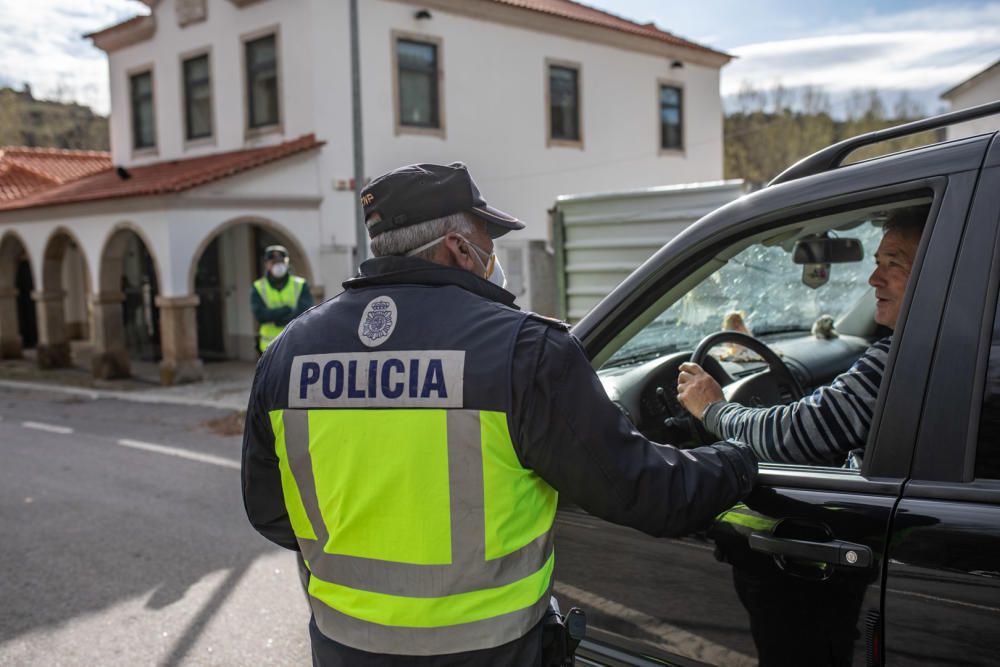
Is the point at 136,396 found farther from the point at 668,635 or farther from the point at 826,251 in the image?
the point at 668,635

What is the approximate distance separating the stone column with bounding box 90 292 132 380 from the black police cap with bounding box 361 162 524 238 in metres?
15.6

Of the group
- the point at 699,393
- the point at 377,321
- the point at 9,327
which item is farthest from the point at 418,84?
the point at 377,321

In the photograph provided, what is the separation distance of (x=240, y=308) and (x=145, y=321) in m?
2.63

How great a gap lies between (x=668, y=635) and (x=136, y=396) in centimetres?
1308

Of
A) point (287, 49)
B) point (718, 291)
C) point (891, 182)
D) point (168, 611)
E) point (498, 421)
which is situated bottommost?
point (168, 611)

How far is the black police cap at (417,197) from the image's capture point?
5.86 ft

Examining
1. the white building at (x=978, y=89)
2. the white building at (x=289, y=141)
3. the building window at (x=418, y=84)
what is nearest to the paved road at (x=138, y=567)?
the white building at (x=289, y=141)

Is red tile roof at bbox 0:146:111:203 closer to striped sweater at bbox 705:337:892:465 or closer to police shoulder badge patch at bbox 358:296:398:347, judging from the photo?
police shoulder badge patch at bbox 358:296:398:347

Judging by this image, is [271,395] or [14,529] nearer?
[271,395]

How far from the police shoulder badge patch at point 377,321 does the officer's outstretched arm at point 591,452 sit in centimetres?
25

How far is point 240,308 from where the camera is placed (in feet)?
60.3

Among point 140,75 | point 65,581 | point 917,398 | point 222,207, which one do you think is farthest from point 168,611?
point 140,75

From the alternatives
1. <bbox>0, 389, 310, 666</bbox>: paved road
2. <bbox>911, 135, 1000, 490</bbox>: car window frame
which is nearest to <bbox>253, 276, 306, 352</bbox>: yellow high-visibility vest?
<bbox>0, 389, 310, 666</bbox>: paved road

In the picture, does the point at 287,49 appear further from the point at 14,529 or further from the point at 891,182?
the point at 891,182
